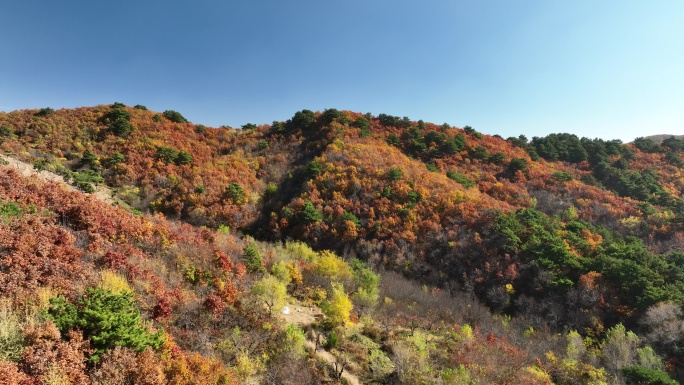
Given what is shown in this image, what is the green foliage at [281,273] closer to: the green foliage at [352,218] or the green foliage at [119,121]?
the green foliage at [352,218]

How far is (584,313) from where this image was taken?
57.3 feet

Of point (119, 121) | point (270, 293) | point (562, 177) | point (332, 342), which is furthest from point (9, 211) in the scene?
point (562, 177)

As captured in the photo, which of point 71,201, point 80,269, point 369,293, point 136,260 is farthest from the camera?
point 369,293

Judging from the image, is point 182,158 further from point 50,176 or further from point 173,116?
point 173,116

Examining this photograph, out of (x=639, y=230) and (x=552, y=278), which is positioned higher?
(x=639, y=230)

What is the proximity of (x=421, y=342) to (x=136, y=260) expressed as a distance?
11787 millimetres

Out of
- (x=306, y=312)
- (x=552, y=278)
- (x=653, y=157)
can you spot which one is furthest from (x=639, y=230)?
(x=306, y=312)

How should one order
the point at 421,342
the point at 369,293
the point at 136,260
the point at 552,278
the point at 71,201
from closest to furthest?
1. the point at 136,260
2. the point at 421,342
3. the point at 71,201
4. the point at 369,293
5. the point at 552,278

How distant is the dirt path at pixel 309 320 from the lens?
10.9 metres

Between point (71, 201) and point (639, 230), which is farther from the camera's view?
point (639, 230)

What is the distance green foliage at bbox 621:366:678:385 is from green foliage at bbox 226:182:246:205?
27.2 meters

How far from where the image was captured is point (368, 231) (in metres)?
26.3

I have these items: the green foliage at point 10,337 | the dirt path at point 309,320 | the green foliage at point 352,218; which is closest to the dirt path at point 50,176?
the dirt path at point 309,320

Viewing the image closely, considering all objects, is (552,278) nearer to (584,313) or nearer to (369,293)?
(584,313)
